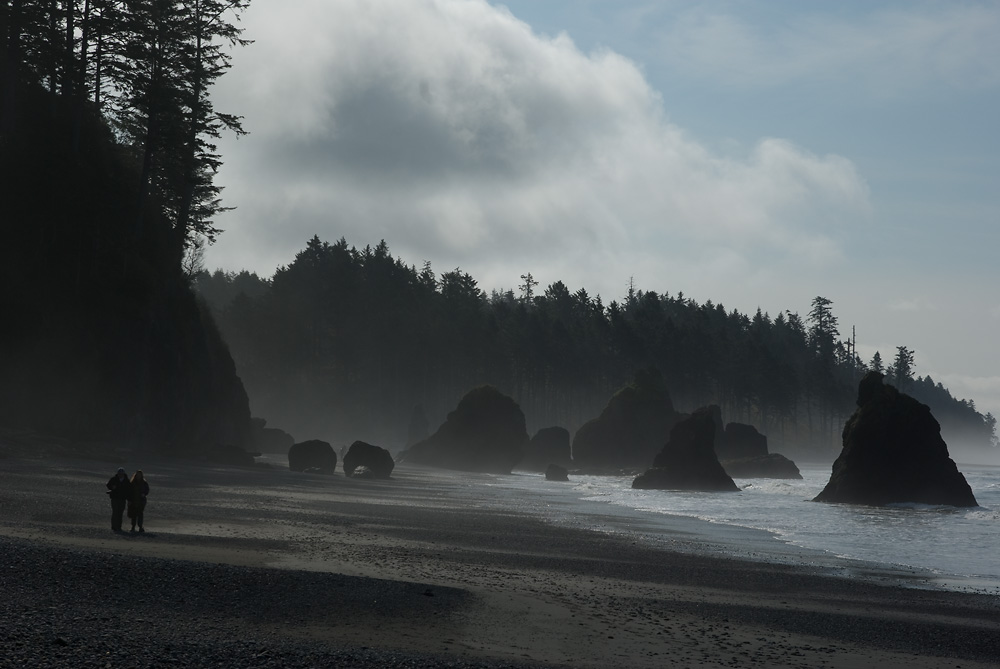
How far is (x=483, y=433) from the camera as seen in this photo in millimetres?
81188

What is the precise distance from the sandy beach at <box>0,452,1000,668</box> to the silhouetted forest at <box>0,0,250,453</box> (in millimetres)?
19918

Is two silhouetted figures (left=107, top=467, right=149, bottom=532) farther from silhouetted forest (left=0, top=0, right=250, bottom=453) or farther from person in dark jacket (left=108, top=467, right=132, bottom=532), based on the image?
silhouetted forest (left=0, top=0, right=250, bottom=453)

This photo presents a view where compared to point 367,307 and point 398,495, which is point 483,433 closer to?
point 398,495

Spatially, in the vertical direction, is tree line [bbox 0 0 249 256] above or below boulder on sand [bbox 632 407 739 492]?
above

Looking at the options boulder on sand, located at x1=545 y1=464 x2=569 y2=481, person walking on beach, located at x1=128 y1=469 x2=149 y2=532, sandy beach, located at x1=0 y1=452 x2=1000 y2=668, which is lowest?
boulder on sand, located at x1=545 y1=464 x2=569 y2=481

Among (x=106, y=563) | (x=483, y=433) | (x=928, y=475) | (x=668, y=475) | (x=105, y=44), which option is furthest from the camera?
(x=483, y=433)

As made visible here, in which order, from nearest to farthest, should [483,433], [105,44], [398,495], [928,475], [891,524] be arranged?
1. [891,524]
2. [398,495]
3. [928,475]
4. [105,44]
5. [483,433]

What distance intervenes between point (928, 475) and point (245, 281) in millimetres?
159039

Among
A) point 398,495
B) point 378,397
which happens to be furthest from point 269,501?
point 378,397

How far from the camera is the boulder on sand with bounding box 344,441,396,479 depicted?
4900 cm

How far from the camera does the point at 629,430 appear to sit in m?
85.9

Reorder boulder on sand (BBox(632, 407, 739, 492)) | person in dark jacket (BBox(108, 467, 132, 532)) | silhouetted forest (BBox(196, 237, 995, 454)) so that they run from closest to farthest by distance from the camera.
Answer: person in dark jacket (BBox(108, 467, 132, 532)) → boulder on sand (BBox(632, 407, 739, 492)) → silhouetted forest (BBox(196, 237, 995, 454))

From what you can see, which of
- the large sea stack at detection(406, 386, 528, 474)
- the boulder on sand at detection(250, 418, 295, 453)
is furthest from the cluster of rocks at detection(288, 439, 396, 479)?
the large sea stack at detection(406, 386, 528, 474)

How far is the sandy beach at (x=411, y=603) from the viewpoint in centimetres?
937
